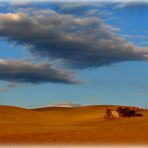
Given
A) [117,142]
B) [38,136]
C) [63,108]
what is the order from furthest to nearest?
[63,108]
[38,136]
[117,142]

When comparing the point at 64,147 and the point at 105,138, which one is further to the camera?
the point at 105,138

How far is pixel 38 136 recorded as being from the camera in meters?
19.2

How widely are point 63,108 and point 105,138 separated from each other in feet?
142

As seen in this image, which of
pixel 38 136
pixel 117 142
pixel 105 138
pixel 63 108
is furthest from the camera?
pixel 63 108

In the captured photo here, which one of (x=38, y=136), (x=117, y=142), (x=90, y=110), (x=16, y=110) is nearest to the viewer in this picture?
(x=117, y=142)

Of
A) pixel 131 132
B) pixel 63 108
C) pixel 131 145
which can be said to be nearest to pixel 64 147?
pixel 131 145

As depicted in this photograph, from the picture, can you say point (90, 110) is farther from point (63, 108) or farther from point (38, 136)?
point (38, 136)

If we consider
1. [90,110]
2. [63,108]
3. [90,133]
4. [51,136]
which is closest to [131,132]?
[90,133]

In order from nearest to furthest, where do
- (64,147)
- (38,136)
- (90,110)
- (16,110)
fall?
(64,147) → (38,136) → (16,110) → (90,110)

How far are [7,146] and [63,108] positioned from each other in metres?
45.0

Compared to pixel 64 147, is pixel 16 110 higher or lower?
higher

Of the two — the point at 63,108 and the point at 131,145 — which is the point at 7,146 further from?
the point at 63,108

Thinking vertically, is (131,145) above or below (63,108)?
below

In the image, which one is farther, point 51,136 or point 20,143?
point 51,136
